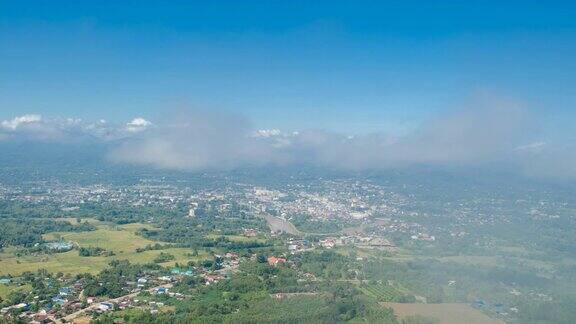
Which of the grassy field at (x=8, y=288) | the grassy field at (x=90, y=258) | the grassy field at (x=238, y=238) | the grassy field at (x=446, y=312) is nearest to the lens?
the grassy field at (x=446, y=312)

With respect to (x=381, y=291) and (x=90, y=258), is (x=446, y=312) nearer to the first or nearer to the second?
(x=381, y=291)

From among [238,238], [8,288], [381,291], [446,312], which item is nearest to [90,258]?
[8,288]

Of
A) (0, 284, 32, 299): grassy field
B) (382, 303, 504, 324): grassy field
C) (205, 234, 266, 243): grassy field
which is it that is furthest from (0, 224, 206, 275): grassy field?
(382, 303, 504, 324): grassy field

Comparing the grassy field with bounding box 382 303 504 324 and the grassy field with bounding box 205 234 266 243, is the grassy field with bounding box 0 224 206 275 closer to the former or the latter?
the grassy field with bounding box 205 234 266 243

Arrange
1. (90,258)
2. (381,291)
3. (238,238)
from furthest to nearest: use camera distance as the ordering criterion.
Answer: (238,238), (90,258), (381,291)

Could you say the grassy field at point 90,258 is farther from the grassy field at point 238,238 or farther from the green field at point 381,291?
the green field at point 381,291

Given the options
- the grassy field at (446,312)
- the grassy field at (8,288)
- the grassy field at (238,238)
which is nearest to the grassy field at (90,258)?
the grassy field at (8,288)
